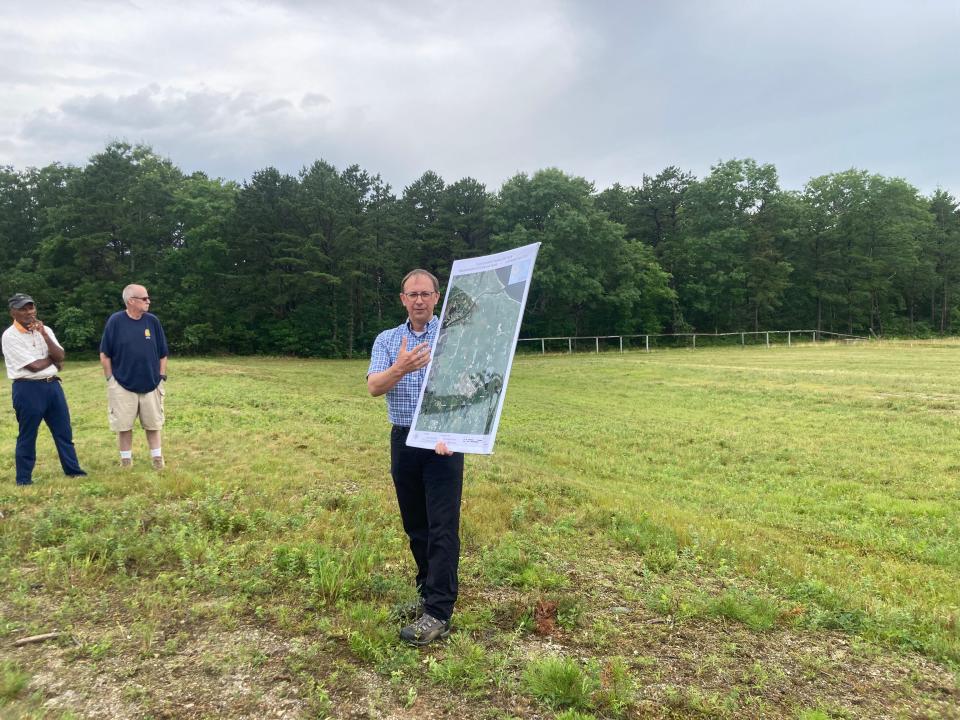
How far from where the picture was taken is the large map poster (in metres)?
3.24

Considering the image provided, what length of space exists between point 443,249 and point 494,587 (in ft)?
148

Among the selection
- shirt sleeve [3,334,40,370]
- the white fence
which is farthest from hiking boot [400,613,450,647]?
the white fence

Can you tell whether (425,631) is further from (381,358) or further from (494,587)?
(381,358)

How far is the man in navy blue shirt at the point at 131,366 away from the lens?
22.4 ft

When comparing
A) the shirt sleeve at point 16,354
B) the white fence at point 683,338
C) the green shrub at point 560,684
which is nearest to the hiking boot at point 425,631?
the green shrub at point 560,684

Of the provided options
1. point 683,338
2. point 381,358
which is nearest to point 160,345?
point 381,358

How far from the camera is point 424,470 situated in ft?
11.7

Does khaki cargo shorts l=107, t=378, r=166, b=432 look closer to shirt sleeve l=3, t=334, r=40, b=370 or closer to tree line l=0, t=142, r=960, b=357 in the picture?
shirt sleeve l=3, t=334, r=40, b=370

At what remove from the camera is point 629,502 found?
6.84m

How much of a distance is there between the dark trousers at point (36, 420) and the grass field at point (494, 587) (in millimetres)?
343

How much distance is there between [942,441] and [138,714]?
1230 centimetres

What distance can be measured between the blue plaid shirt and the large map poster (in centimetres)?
16

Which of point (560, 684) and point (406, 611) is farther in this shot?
point (406, 611)

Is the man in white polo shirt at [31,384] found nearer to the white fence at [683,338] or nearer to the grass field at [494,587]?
the grass field at [494,587]
